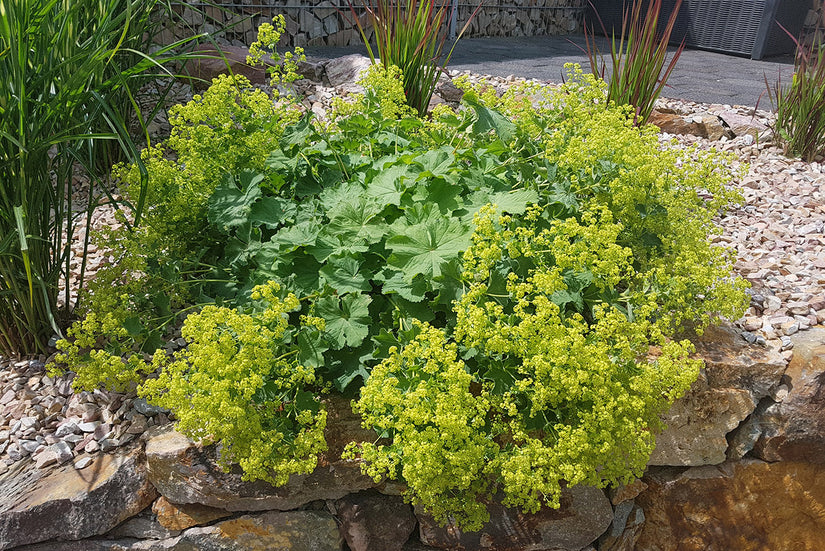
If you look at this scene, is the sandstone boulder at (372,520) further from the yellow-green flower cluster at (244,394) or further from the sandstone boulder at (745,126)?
the sandstone boulder at (745,126)

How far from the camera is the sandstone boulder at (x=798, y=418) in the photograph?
2.09m

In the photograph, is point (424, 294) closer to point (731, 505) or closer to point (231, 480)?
point (231, 480)

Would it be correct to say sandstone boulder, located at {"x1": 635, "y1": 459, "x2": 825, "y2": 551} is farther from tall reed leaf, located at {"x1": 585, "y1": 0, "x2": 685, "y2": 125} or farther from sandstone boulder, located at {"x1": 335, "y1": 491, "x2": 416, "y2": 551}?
tall reed leaf, located at {"x1": 585, "y1": 0, "x2": 685, "y2": 125}

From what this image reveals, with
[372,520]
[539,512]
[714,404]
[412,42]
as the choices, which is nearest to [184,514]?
[372,520]

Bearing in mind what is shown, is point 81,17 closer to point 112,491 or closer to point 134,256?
point 134,256

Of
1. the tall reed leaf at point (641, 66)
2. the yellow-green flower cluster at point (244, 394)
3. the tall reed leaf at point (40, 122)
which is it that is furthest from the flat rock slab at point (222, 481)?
the tall reed leaf at point (641, 66)

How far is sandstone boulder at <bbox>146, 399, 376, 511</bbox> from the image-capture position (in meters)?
1.75

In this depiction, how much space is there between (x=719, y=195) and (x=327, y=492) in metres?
1.51

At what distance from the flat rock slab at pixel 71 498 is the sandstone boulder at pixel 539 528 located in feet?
2.68

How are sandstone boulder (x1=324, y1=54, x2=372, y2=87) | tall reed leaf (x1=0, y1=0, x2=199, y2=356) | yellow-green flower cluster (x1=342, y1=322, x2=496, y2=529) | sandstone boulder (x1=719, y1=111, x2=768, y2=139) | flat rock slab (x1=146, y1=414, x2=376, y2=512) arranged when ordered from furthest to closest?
sandstone boulder (x1=324, y1=54, x2=372, y2=87), sandstone boulder (x1=719, y1=111, x2=768, y2=139), flat rock slab (x1=146, y1=414, x2=376, y2=512), tall reed leaf (x1=0, y1=0, x2=199, y2=356), yellow-green flower cluster (x1=342, y1=322, x2=496, y2=529)

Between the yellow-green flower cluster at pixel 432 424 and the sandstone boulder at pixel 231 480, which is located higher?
the yellow-green flower cluster at pixel 432 424

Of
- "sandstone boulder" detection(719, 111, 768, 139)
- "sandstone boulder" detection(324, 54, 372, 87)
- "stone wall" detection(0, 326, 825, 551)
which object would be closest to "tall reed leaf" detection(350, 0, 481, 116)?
"sandstone boulder" detection(324, 54, 372, 87)

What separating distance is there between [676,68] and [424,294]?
6.47 metres

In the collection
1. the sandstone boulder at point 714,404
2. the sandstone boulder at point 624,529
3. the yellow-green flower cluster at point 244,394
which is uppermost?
the yellow-green flower cluster at point 244,394
